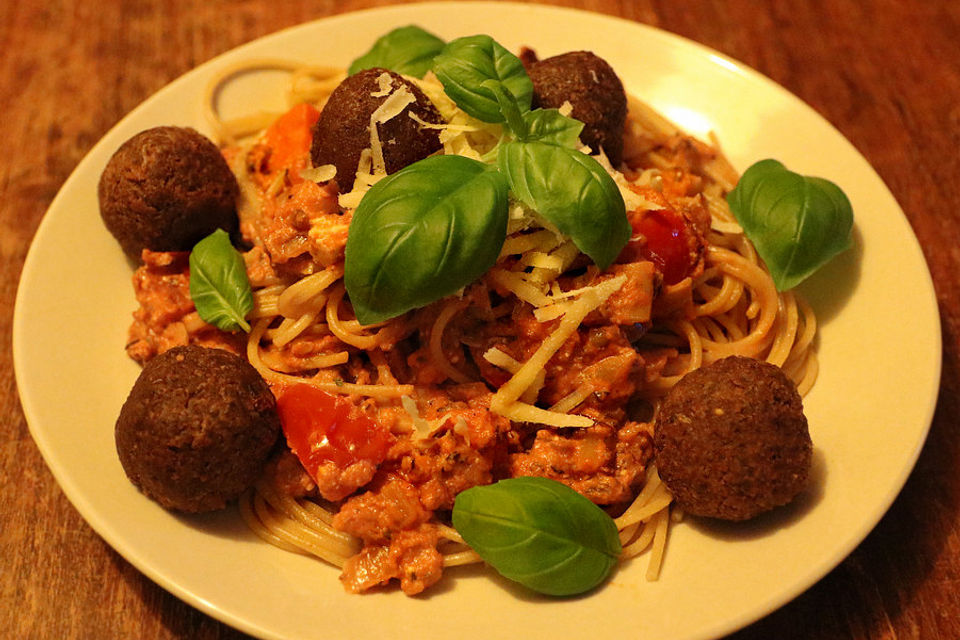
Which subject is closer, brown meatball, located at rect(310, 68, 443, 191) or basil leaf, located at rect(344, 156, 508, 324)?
basil leaf, located at rect(344, 156, 508, 324)

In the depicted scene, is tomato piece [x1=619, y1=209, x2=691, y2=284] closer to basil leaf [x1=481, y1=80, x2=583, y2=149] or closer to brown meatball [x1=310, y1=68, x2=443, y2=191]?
basil leaf [x1=481, y1=80, x2=583, y2=149]

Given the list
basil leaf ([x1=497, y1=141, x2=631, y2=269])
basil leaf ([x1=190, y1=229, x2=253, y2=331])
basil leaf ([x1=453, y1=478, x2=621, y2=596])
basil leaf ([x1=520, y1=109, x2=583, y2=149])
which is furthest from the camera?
basil leaf ([x1=190, y1=229, x2=253, y2=331])

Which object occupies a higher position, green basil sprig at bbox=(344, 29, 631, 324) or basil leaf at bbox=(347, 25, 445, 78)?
green basil sprig at bbox=(344, 29, 631, 324)

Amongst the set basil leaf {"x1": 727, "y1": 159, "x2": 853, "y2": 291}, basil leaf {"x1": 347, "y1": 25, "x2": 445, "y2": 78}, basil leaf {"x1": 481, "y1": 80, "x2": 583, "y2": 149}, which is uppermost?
basil leaf {"x1": 481, "y1": 80, "x2": 583, "y2": 149}

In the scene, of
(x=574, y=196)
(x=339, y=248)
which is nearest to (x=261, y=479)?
(x=339, y=248)

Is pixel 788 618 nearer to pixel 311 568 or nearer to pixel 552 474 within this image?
pixel 552 474

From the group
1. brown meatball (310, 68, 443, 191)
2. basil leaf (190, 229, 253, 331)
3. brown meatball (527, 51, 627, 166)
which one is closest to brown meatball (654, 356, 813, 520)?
brown meatball (527, 51, 627, 166)

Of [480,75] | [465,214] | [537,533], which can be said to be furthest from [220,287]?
[537,533]

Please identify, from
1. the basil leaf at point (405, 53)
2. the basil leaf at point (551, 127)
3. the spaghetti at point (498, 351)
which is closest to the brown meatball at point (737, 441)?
the spaghetti at point (498, 351)
